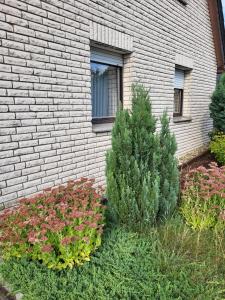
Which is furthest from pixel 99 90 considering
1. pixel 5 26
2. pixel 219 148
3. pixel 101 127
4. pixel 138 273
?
pixel 219 148

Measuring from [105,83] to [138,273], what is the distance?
3657 mm

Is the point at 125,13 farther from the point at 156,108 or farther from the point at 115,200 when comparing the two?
the point at 115,200

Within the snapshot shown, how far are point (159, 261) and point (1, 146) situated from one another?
2066mm

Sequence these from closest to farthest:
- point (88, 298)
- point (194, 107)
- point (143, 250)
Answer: point (88, 298), point (143, 250), point (194, 107)

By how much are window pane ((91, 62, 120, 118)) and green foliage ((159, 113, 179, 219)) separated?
1948mm

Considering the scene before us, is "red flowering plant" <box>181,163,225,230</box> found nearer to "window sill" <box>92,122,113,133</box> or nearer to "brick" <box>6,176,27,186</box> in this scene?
"window sill" <box>92,122,113,133</box>

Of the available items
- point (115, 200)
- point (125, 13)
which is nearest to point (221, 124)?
point (125, 13)

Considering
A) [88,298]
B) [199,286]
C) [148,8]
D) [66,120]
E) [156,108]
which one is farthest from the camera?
[156,108]

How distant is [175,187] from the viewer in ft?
11.3

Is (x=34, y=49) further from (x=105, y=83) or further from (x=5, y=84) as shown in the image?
(x=105, y=83)

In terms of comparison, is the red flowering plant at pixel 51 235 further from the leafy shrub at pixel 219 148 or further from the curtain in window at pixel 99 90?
the leafy shrub at pixel 219 148

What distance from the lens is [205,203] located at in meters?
3.38

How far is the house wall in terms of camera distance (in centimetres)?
331

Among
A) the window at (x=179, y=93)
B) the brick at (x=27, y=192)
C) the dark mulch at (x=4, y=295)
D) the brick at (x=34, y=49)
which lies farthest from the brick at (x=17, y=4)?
the window at (x=179, y=93)
